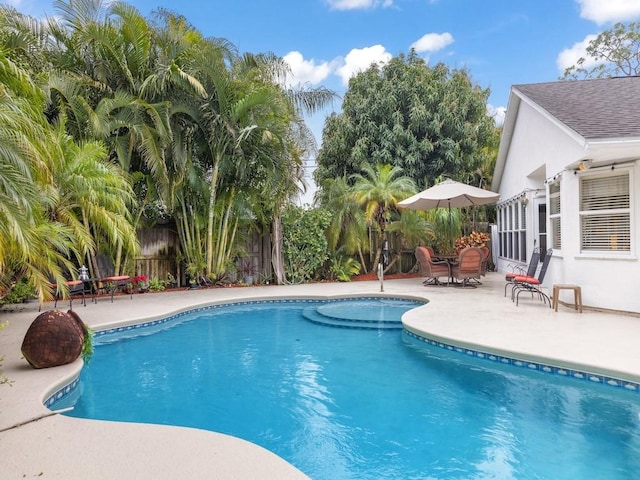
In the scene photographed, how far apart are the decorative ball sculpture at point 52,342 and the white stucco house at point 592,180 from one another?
7.74m

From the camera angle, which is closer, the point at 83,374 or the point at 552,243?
the point at 83,374

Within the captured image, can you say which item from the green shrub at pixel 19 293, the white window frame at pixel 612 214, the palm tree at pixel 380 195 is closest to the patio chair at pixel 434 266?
the palm tree at pixel 380 195

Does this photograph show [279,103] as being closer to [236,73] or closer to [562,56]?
[236,73]

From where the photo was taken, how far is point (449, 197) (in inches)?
450

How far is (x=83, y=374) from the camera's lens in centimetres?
569

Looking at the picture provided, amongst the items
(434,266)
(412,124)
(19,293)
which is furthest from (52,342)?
(412,124)

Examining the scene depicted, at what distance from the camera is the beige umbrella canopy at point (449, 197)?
38.1ft

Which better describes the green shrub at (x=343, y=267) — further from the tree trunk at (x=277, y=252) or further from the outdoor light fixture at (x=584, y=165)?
the outdoor light fixture at (x=584, y=165)

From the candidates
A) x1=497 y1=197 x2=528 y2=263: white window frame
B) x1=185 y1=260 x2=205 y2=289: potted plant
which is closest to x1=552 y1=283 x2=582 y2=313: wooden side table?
x1=497 y1=197 x2=528 y2=263: white window frame

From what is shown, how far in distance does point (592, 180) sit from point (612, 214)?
0.75 meters

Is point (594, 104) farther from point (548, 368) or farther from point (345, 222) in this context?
point (345, 222)

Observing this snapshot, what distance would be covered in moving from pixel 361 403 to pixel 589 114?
697 centimetres

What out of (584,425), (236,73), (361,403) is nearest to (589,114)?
(584,425)

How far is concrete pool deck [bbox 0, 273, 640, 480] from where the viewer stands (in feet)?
9.44
